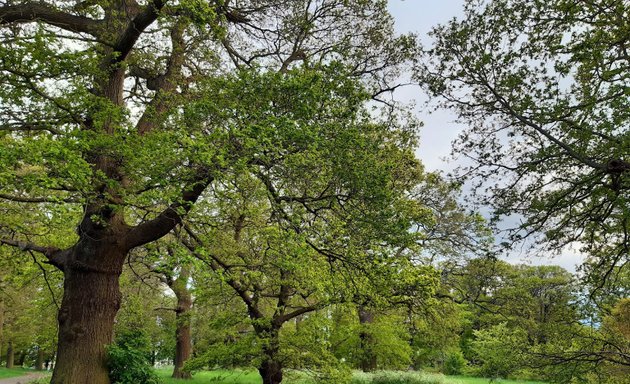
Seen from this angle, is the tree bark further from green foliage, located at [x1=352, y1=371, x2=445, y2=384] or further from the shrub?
the shrub

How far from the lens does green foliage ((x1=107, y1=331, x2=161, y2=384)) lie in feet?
28.8

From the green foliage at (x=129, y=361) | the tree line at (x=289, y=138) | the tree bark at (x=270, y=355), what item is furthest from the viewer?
the tree bark at (x=270, y=355)

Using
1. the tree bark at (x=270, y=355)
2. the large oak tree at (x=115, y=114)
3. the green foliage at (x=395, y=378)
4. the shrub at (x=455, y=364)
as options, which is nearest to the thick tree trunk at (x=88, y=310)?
the large oak tree at (x=115, y=114)

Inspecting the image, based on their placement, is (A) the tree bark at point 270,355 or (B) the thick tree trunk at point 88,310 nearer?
(B) the thick tree trunk at point 88,310

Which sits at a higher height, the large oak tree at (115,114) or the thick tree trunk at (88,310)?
the large oak tree at (115,114)

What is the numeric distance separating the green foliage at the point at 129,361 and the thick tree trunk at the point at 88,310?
186 mm

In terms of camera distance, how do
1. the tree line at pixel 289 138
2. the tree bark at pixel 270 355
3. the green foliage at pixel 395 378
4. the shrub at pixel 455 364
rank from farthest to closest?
the shrub at pixel 455 364, the green foliage at pixel 395 378, the tree bark at pixel 270 355, the tree line at pixel 289 138

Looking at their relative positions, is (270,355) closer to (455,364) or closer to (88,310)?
(88,310)

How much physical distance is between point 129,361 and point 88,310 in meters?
1.31

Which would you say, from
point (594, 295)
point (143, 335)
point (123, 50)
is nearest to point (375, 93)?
point (123, 50)

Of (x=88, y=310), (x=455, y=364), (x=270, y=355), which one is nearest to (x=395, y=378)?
(x=270, y=355)

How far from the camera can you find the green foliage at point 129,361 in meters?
8.77

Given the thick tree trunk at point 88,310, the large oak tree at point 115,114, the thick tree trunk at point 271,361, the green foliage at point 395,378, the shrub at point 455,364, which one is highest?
the large oak tree at point 115,114

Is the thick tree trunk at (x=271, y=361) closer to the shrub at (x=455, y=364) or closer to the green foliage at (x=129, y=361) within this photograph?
the green foliage at (x=129, y=361)
